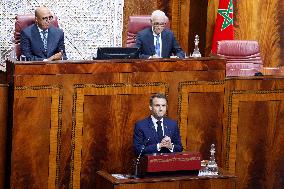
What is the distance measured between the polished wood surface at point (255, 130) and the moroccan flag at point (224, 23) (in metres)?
1.89

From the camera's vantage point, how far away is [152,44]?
821cm

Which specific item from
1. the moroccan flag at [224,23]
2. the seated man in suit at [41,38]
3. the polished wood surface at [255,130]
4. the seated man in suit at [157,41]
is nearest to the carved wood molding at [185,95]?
the polished wood surface at [255,130]

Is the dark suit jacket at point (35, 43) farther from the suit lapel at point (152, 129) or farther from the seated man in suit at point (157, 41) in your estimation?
the suit lapel at point (152, 129)

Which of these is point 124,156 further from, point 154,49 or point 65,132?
point 154,49

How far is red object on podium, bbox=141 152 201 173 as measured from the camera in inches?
265

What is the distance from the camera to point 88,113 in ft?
23.3

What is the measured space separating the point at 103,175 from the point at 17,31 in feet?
6.30

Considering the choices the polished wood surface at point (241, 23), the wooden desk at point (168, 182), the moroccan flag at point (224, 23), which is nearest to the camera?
the wooden desk at point (168, 182)

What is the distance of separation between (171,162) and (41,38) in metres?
1.80

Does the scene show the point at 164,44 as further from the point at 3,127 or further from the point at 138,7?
the point at 3,127

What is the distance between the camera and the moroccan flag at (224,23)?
9.52m

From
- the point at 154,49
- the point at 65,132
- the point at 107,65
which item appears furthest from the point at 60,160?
the point at 154,49

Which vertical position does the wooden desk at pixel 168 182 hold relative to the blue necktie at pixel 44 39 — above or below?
below

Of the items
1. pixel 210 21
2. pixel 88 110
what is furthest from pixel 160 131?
pixel 210 21
